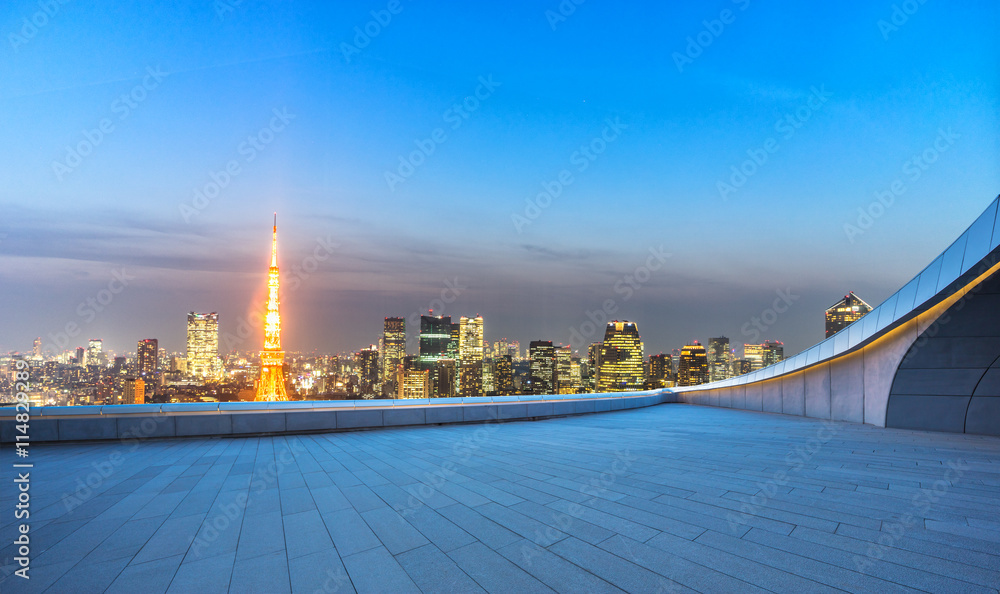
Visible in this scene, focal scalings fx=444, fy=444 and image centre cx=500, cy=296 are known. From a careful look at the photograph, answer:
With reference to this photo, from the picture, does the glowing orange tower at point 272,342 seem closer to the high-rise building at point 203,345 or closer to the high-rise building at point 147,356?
the high-rise building at point 147,356

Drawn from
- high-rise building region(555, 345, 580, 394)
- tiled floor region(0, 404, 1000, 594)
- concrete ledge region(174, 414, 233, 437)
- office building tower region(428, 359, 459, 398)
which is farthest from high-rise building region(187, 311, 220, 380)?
tiled floor region(0, 404, 1000, 594)

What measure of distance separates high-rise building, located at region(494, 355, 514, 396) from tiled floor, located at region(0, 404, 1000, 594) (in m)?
96.0

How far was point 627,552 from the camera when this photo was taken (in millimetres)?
3986

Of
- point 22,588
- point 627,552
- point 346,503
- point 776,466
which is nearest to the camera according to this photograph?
point 22,588

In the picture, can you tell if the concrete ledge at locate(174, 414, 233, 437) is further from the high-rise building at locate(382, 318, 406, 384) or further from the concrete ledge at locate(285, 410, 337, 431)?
the high-rise building at locate(382, 318, 406, 384)

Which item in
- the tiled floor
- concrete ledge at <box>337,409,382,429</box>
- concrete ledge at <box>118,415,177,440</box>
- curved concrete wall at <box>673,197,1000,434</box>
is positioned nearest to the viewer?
the tiled floor


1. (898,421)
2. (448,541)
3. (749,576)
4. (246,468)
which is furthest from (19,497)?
(898,421)

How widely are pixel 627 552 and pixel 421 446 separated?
6.51 m

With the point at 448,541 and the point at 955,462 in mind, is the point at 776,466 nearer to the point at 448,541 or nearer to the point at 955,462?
the point at 955,462

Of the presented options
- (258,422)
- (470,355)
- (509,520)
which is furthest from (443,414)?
(470,355)

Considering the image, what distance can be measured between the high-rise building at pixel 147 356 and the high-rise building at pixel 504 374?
65.7m

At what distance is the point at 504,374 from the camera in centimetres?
11450

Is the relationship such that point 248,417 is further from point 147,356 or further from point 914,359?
point 147,356

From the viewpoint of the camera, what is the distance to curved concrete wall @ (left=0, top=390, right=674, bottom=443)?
9.73 meters
